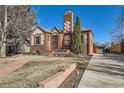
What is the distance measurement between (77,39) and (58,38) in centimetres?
399

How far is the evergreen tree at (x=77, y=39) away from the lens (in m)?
29.1

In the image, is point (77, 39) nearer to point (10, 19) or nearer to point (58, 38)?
point (58, 38)

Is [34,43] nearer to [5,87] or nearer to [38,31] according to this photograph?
[38,31]

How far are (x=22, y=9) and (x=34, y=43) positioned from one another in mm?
13928

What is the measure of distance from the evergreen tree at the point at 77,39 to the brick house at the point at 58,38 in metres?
1.80

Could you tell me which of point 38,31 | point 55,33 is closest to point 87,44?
point 55,33

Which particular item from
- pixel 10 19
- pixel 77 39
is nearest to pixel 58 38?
pixel 77 39

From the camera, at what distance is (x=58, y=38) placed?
32719mm

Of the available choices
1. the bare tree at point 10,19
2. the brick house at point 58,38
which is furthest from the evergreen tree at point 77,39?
the bare tree at point 10,19

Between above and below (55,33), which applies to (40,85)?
below

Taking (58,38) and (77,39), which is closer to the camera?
(77,39)

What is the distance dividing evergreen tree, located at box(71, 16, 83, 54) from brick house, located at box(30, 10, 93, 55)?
180 centimetres

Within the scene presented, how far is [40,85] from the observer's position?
6406mm
